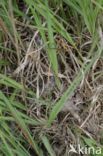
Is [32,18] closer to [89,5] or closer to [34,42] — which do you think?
[34,42]

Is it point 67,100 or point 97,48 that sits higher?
point 97,48

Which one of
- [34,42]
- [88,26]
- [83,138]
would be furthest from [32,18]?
[83,138]

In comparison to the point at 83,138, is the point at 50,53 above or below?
above

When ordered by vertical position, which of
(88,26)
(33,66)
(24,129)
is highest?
(88,26)

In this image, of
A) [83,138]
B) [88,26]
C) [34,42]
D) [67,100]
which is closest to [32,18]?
[34,42]

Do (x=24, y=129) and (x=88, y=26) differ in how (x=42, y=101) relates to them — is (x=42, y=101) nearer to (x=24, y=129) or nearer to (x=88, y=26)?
(x=24, y=129)

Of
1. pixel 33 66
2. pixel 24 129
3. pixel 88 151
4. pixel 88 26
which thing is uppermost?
pixel 88 26
